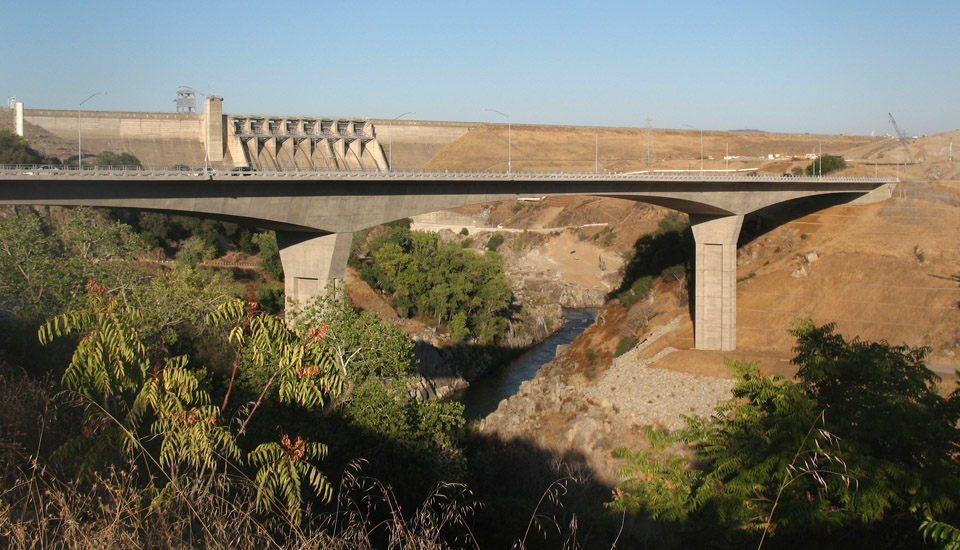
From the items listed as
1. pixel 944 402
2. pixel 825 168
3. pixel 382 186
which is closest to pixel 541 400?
pixel 382 186

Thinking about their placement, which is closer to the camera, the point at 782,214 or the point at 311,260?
the point at 311,260

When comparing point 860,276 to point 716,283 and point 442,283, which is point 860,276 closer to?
point 716,283

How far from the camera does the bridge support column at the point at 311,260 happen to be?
81.4ft

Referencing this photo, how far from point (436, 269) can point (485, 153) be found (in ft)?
179

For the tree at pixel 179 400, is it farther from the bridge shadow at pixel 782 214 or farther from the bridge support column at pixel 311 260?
the bridge shadow at pixel 782 214

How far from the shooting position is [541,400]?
29.9 m

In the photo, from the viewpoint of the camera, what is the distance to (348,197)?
24.9 meters

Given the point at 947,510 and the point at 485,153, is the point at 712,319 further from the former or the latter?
the point at 485,153

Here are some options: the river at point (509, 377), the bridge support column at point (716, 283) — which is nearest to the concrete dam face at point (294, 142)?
the river at point (509, 377)

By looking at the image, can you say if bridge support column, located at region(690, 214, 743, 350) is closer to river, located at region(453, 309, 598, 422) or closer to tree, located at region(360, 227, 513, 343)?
river, located at region(453, 309, 598, 422)

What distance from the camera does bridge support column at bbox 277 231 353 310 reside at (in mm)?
24812

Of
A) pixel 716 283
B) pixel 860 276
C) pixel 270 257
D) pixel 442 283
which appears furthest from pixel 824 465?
pixel 270 257

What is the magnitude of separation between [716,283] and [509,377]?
35.8ft

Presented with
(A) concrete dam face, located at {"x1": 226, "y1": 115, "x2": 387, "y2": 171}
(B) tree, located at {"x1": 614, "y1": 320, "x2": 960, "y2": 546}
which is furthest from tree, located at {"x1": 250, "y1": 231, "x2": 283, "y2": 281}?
(B) tree, located at {"x1": 614, "y1": 320, "x2": 960, "y2": 546}
